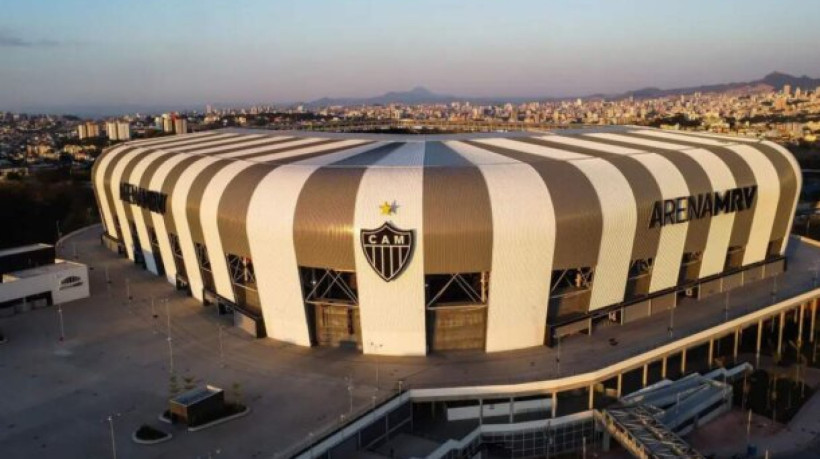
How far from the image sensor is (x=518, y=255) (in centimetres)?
3594

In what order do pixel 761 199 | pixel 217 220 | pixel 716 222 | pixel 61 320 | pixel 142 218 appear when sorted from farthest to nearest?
pixel 142 218
pixel 761 199
pixel 716 222
pixel 61 320
pixel 217 220

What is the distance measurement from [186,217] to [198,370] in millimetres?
12660

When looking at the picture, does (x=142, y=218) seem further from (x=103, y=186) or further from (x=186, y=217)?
(x=186, y=217)

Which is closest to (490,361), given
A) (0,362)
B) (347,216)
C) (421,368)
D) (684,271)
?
(421,368)

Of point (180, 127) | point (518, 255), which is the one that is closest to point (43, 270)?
point (518, 255)

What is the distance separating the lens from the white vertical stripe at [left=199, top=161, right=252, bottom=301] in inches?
1613

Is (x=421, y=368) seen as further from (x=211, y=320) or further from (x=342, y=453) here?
(x=211, y=320)

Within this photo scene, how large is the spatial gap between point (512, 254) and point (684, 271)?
58.5 ft

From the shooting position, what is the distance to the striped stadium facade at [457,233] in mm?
35438

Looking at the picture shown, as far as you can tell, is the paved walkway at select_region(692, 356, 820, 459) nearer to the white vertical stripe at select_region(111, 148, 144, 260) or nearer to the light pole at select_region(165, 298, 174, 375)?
the light pole at select_region(165, 298, 174, 375)

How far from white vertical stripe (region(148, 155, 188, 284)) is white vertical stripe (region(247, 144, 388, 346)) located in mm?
12623

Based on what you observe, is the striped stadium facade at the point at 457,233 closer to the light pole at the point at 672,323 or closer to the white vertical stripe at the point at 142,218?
the light pole at the point at 672,323

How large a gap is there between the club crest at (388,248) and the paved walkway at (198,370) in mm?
5560

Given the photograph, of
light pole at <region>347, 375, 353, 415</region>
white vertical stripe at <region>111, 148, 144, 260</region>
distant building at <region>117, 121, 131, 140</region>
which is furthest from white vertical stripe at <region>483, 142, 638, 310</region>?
distant building at <region>117, 121, 131, 140</region>
